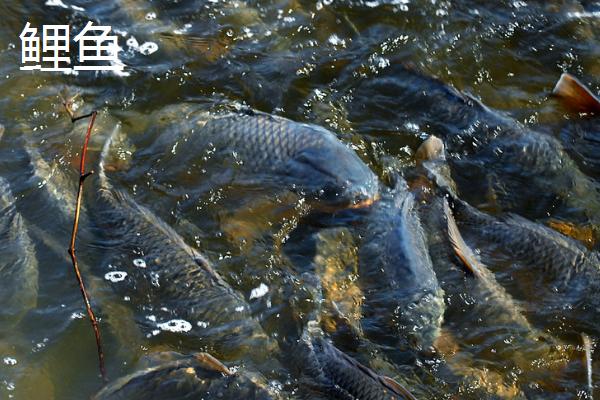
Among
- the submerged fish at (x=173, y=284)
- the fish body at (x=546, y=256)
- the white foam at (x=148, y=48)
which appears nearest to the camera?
the submerged fish at (x=173, y=284)

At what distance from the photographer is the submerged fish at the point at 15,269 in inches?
138

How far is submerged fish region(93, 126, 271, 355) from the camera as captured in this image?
344cm

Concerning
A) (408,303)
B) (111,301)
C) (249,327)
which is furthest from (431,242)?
(111,301)

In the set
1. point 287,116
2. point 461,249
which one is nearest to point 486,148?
point 461,249

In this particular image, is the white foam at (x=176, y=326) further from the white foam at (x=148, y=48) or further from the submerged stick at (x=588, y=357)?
the white foam at (x=148, y=48)

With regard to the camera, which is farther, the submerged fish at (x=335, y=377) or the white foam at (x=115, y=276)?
the white foam at (x=115, y=276)

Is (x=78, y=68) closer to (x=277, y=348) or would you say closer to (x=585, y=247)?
(x=277, y=348)

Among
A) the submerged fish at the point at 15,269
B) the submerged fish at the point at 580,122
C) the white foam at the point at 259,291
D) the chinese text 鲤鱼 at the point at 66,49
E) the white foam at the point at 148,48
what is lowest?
the submerged fish at the point at 15,269

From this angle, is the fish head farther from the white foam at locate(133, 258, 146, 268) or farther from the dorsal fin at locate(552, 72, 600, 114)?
the dorsal fin at locate(552, 72, 600, 114)

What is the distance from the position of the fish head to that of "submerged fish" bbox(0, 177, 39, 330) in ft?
4.05

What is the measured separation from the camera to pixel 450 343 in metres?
3.59

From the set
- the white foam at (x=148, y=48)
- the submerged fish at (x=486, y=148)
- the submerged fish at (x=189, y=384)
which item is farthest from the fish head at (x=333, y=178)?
the white foam at (x=148, y=48)

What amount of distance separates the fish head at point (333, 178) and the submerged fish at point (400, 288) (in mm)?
190

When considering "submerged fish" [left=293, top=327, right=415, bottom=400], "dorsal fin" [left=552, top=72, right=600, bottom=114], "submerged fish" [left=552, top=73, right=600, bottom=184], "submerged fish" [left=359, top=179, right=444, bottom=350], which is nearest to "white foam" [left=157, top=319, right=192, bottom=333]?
"submerged fish" [left=293, top=327, right=415, bottom=400]
